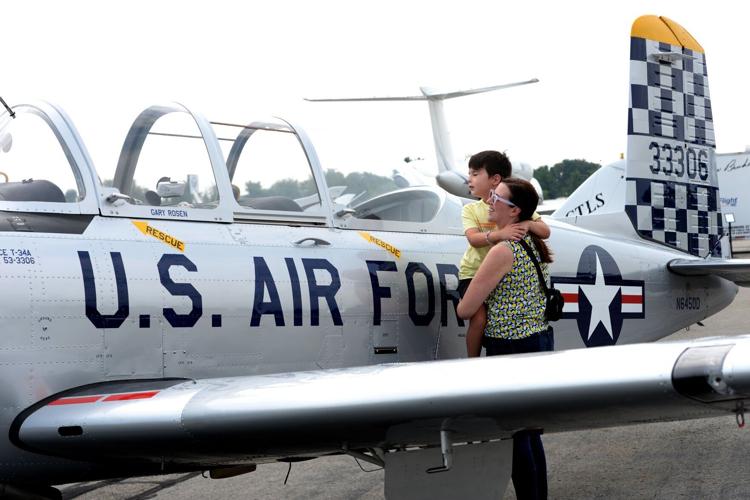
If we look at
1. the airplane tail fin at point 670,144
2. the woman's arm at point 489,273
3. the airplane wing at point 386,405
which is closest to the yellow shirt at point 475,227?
the woman's arm at point 489,273

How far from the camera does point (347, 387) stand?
3646mm

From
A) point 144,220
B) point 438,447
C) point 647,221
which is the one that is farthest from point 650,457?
point 144,220

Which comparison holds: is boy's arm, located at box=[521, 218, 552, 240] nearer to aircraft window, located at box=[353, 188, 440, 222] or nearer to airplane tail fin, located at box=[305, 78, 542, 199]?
aircraft window, located at box=[353, 188, 440, 222]

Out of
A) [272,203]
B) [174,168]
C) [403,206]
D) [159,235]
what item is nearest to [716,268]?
[403,206]

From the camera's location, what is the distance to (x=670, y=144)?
7.64 m

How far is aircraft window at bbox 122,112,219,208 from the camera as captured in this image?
182 inches

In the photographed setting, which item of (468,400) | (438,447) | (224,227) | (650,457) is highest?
(224,227)

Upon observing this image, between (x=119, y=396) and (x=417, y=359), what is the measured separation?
1825mm

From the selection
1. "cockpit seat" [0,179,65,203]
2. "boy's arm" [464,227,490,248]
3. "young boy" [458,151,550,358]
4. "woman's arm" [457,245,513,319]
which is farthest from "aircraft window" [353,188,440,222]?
"cockpit seat" [0,179,65,203]

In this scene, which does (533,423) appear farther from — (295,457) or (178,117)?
(178,117)

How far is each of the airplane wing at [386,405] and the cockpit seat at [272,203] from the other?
108 cm

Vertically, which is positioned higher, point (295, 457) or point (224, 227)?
point (224, 227)

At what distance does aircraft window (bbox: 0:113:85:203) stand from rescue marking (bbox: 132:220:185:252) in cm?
30

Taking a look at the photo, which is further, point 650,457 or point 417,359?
point 650,457
